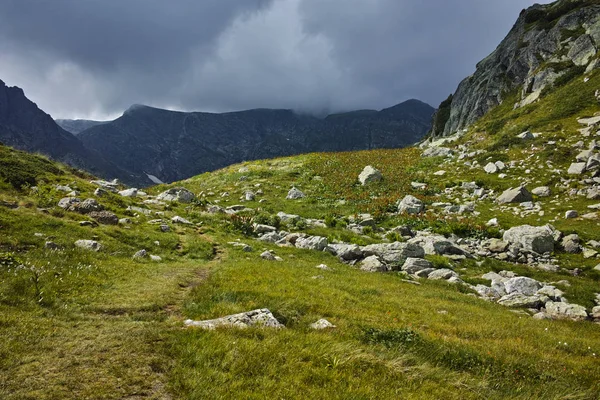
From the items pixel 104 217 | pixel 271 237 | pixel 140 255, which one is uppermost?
pixel 104 217

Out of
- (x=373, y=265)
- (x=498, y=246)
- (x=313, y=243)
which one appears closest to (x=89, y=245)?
(x=313, y=243)

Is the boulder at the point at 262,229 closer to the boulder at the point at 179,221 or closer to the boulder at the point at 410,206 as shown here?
the boulder at the point at 179,221

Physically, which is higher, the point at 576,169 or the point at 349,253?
the point at 576,169

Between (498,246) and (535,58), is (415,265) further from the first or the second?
(535,58)

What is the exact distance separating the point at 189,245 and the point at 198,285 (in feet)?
25.6

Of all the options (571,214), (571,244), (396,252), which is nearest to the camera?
(396,252)

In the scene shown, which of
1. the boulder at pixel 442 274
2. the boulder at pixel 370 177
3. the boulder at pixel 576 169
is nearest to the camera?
the boulder at pixel 442 274

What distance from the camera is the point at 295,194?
39.8 m

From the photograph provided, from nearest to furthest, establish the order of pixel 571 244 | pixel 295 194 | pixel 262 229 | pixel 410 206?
pixel 571 244
pixel 262 229
pixel 410 206
pixel 295 194

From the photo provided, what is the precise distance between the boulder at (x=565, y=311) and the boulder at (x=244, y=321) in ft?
42.3

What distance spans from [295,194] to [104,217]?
22.5m

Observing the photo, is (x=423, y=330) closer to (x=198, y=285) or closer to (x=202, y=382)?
(x=202, y=382)

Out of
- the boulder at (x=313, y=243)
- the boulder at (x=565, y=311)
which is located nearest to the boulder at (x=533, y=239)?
the boulder at (x=565, y=311)

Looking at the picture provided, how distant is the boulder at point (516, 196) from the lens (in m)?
30.8
